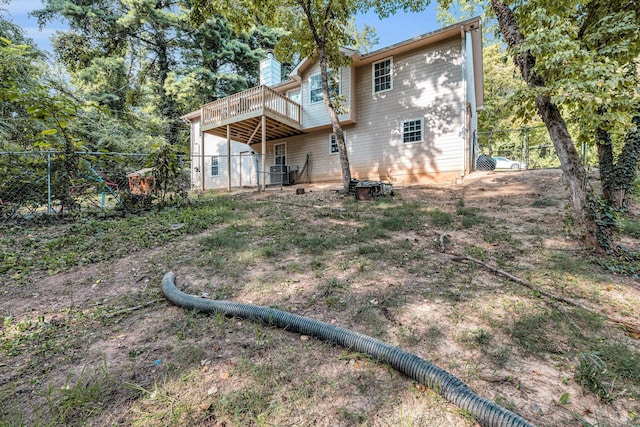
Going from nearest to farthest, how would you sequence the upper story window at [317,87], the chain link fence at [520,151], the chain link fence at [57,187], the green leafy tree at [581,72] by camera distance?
the green leafy tree at [581,72] → the chain link fence at [57,187] → the upper story window at [317,87] → the chain link fence at [520,151]

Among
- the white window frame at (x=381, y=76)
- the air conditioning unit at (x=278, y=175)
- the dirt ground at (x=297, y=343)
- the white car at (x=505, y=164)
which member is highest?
the white window frame at (x=381, y=76)

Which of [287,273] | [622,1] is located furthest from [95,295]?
[622,1]

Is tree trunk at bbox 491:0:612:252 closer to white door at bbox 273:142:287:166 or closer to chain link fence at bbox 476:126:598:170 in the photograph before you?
chain link fence at bbox 476:126:598:170

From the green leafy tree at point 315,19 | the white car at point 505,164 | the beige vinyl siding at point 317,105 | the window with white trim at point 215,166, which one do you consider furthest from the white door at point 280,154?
the white car at point 505,164

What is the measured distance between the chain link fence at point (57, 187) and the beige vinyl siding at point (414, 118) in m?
7.64

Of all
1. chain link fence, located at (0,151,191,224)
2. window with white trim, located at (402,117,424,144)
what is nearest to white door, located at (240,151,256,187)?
window with white trim, located at (402,117,424,144)

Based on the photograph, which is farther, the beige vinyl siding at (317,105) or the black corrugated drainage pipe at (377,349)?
the beige vinyl siding at (317,105)

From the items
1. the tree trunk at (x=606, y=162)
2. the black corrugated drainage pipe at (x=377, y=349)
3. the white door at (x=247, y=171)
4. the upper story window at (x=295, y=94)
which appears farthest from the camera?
the white door at (x=247, y=171)

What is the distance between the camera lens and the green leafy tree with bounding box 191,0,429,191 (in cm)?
851

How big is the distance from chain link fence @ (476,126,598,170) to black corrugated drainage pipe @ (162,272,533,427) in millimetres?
11879

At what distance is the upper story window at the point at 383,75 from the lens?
10820mm

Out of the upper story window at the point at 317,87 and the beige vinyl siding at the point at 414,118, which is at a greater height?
the upper story window at the point at 317,87

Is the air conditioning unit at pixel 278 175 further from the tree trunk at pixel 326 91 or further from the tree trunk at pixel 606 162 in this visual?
the tree trunk at pixel 606 162

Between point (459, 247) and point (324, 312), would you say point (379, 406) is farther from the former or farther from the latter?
point (459, 247)
